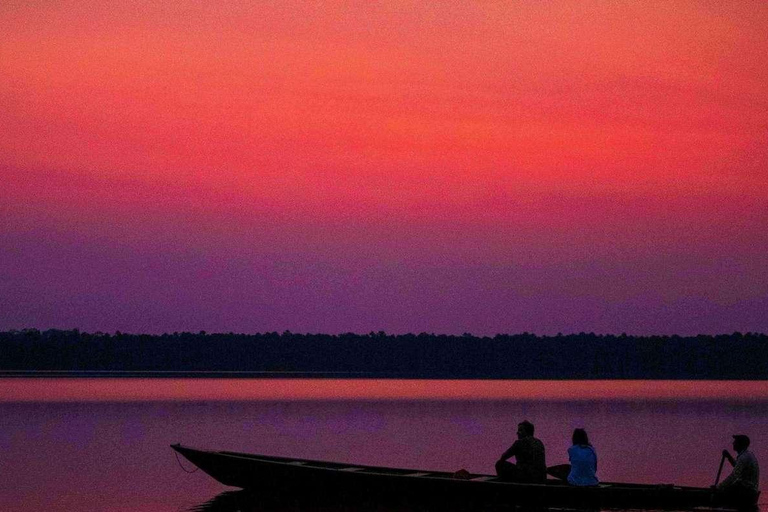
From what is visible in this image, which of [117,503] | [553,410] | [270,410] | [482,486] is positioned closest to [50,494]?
[117,503]

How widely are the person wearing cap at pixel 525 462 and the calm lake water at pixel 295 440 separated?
638 centimetres

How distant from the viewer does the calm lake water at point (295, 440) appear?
32.0 meters

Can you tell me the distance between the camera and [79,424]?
61.2 meters

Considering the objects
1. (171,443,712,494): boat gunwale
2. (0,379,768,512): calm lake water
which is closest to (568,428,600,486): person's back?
(171,443,712,494): boat gunwale

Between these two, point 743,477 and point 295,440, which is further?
point 295,440

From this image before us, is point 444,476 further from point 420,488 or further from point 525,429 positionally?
point 525,429

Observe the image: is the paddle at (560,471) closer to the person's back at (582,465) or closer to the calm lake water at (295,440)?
the person's back at (582,465)

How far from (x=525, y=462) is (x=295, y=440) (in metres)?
27.1

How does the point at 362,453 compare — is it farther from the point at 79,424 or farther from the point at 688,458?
the point at 79,424

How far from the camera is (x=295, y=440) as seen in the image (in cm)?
5069

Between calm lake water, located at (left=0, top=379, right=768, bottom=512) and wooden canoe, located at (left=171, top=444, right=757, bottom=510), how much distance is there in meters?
0.96

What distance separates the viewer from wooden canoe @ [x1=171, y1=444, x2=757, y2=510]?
24016 mm

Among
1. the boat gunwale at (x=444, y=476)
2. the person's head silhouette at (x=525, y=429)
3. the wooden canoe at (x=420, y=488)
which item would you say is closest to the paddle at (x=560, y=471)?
the boat gunwale at (x=444, y=476)

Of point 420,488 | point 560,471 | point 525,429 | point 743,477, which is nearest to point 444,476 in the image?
point 420,488
